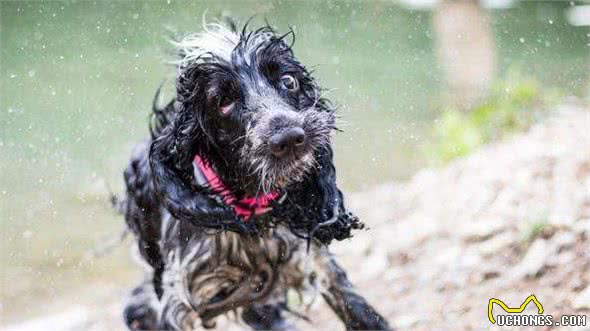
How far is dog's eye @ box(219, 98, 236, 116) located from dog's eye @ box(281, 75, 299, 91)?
20cm

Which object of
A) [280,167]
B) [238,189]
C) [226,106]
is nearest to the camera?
[280,167]

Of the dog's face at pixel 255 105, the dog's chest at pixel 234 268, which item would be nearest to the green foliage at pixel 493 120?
the dog's chest at pixel 234 268

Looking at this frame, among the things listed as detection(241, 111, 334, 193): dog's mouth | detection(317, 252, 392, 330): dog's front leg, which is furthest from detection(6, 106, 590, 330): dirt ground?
detection(241, 111, 334, 193): dog's mouth

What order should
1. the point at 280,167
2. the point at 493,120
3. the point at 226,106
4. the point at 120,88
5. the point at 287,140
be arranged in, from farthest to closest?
the point at 120,88, the point at 493,120, the point at 226,106, the point at 280,167, the point at 287,140

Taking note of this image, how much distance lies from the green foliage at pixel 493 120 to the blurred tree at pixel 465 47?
0.93m

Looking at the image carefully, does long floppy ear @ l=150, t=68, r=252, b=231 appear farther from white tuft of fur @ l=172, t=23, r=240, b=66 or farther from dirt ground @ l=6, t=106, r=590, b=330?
dirt ground @ l=6, t=106, r=590, b=330

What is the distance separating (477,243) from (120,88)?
468cm

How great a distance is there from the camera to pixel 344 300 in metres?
3.88

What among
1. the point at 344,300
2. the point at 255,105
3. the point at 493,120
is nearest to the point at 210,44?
the point at 255,105

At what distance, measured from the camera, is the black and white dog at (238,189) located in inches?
128

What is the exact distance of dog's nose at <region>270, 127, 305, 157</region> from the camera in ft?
10.1

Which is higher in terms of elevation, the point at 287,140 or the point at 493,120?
the point at 493,120

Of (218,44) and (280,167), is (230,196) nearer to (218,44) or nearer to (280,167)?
(280,167)

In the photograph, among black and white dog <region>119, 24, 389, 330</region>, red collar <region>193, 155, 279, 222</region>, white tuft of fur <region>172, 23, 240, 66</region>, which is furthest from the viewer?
red collar <region>193, 155, 279, 222</region>
